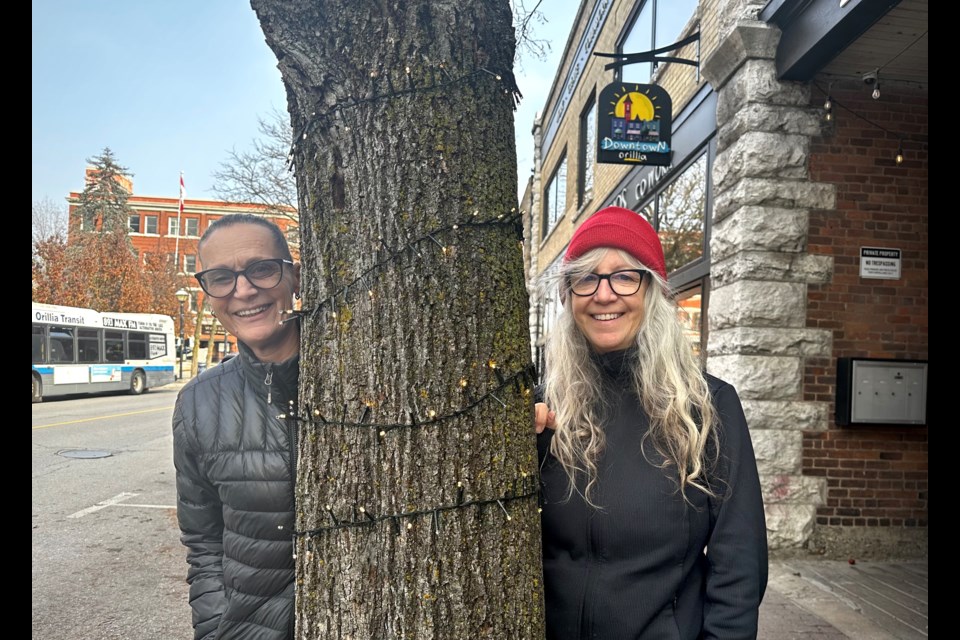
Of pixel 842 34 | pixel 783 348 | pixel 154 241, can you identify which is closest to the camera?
pixel 842 34

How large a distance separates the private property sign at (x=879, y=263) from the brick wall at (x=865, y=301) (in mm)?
44

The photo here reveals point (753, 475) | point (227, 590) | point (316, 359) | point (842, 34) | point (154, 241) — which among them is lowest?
point (227, 590)

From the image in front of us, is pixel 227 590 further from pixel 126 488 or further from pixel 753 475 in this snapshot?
pixel 126 488

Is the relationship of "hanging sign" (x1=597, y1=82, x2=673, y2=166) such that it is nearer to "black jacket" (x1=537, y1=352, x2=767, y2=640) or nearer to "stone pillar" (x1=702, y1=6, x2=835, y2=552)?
"stone pillar" (x1=702, y1=6, x2=835, y2=552)

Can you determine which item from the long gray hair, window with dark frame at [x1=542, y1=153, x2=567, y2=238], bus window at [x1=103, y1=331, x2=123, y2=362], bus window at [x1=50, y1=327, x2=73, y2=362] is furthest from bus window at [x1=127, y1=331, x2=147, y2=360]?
the long gray hair

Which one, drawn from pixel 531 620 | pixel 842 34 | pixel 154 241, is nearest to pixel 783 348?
pixel 842 34

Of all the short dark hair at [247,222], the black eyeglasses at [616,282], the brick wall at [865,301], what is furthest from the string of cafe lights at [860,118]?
the short dark hair at [247,222]

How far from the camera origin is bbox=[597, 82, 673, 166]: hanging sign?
6.68 metres

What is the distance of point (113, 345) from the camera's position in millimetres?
14211

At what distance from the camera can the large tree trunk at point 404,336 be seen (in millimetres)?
1312

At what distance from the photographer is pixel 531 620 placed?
1.40 m

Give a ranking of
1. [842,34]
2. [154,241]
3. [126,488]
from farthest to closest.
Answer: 1. [154,241]
2. [126,488]
3. [842,34]

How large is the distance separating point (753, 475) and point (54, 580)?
17.0 ft

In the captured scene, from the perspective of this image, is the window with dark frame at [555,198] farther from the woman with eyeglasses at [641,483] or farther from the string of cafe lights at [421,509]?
the string of cafe lights at [421,509]
